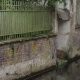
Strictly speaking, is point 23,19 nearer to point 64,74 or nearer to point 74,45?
point 64,74

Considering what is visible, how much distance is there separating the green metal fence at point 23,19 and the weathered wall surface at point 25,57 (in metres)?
0.44

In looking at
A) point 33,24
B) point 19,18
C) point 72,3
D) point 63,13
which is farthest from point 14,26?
point 72,3

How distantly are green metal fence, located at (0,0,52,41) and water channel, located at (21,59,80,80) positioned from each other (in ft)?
6.72

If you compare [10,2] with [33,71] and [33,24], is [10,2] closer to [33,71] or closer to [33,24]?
[33,24]

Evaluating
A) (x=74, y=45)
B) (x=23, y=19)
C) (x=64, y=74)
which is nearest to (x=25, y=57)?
(x=23, y=19)

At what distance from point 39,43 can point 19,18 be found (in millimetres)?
1803

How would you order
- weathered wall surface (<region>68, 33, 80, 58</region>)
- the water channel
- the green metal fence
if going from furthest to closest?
1. weathered wall surface (<region>68, 33, 80, 58</region>)
2. the water channel
3. the green metal fence

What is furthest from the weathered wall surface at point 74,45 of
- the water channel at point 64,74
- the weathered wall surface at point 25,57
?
the weathered wall surface at point 25,57

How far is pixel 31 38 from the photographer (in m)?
11.6

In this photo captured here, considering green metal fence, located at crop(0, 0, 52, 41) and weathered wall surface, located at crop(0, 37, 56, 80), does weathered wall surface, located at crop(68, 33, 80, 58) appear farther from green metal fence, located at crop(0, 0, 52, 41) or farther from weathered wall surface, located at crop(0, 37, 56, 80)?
green metal fence, located at crop(0, 0, 52, 41)

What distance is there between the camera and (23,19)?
11.4 meters

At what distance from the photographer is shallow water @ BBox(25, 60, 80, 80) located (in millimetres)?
11969

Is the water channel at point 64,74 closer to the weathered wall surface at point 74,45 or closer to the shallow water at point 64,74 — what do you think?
the shallow water at point 64,74

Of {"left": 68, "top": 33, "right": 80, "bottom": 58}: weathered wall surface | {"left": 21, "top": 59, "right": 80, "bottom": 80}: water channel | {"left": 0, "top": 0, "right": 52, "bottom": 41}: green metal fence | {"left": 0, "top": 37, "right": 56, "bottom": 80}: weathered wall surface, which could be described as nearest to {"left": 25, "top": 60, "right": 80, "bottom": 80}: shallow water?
{"left": 21, "top": 59, "right": 80, "bottom": 80}: water channel
